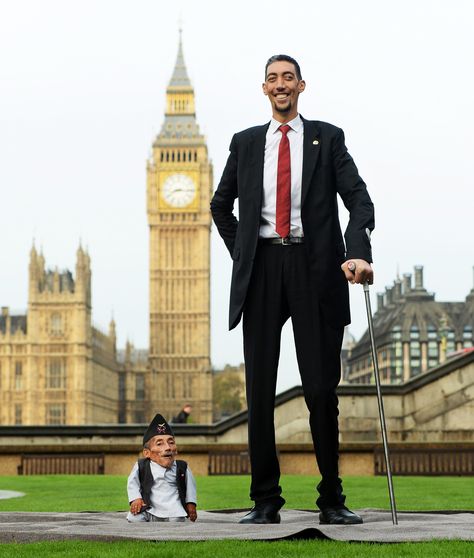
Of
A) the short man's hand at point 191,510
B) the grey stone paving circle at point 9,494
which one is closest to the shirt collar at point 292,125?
the short man's hand at point 191,510

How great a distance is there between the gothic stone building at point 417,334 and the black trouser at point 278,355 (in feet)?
313

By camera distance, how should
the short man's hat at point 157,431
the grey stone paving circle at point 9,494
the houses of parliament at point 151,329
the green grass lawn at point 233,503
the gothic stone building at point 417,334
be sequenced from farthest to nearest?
1. the gothic stone building at point 417,334
2. the houses of parliament at point 151,329
3. the grey stone paving circle at point 9,494
4. the short man's hat at point 157,431
5. the green grass lawn at point 233,503

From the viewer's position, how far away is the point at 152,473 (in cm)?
514

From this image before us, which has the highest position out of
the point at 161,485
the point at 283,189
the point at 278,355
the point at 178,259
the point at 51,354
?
the point at 178,259

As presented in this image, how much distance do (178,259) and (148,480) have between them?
8698 centimetres

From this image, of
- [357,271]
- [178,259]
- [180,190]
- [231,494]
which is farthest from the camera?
[178,259]

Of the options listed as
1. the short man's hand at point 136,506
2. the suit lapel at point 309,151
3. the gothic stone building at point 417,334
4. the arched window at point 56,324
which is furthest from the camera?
the gothic stone building at point 417,334

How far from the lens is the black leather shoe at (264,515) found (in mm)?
4797

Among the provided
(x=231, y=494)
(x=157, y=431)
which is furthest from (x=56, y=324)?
(x=157, y=431)

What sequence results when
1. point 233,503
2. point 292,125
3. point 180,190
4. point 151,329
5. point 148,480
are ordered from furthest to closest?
1. point 180,190
2. point 151,329
3. point 233,503
4. point 148,480
5. point 292,125

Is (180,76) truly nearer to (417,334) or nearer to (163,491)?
(417,334)

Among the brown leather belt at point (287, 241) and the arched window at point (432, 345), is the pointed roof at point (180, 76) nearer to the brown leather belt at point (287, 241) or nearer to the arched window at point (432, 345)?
the arched window at point (432, 345)

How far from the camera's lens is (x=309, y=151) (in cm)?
493

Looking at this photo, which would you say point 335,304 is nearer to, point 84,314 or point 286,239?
point 286,239
